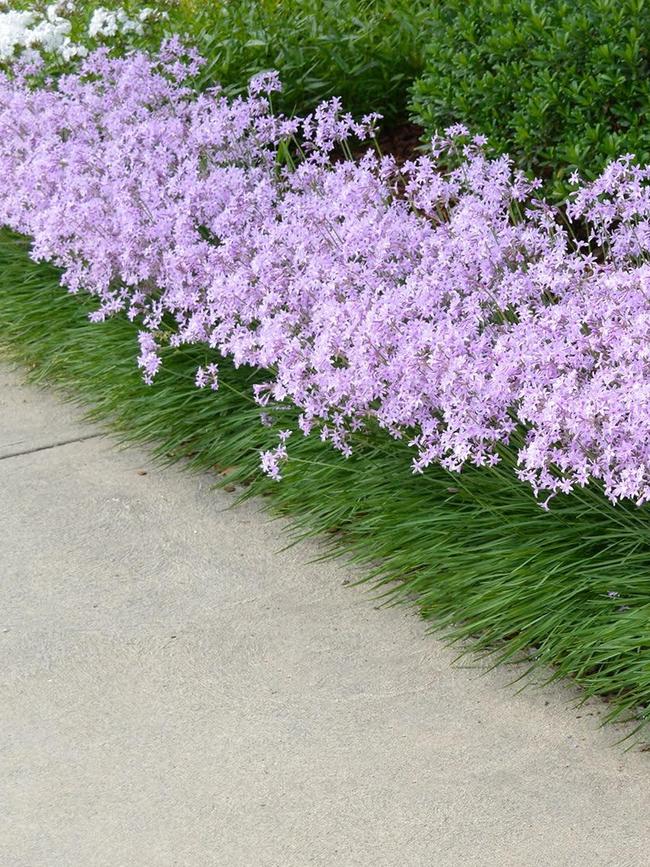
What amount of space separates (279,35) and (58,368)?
2.51m

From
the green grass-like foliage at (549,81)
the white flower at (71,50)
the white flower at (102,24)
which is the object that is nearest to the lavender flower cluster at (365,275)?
the green grass-like foliage at (549,81)

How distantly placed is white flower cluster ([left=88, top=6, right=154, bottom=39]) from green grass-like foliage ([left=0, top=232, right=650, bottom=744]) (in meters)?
3.56

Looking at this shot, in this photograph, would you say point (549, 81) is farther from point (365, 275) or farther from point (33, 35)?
point (33, 35)

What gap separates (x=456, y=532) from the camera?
4.03 m

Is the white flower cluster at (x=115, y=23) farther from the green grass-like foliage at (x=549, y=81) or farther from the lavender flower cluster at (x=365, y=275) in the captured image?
the green grass-like foliage at (x=549, y=81)

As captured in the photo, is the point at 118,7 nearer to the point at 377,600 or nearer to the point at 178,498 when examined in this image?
the point at 178,498

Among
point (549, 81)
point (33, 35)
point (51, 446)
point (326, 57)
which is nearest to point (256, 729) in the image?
point (51, 446)

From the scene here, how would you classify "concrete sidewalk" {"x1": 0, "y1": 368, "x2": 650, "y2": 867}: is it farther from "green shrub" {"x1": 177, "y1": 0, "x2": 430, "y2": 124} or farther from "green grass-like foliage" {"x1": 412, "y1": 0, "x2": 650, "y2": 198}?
"green shrub" {"x1": 177, "y1": 0, "x2": 430, "y2": 124}

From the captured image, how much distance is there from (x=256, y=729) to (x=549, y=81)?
3.06 m

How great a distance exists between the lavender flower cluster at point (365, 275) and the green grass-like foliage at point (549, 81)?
23 centimetres

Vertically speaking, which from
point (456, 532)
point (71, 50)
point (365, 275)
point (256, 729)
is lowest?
point (256, 729)

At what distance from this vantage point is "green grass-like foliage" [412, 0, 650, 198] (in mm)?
5273

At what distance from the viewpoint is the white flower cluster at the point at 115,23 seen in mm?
8406

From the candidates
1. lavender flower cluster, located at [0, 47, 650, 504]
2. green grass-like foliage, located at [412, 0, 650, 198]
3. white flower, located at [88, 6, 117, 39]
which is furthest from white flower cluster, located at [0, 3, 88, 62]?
green grass-like foliage, located at [412, 0, 650, 198]
